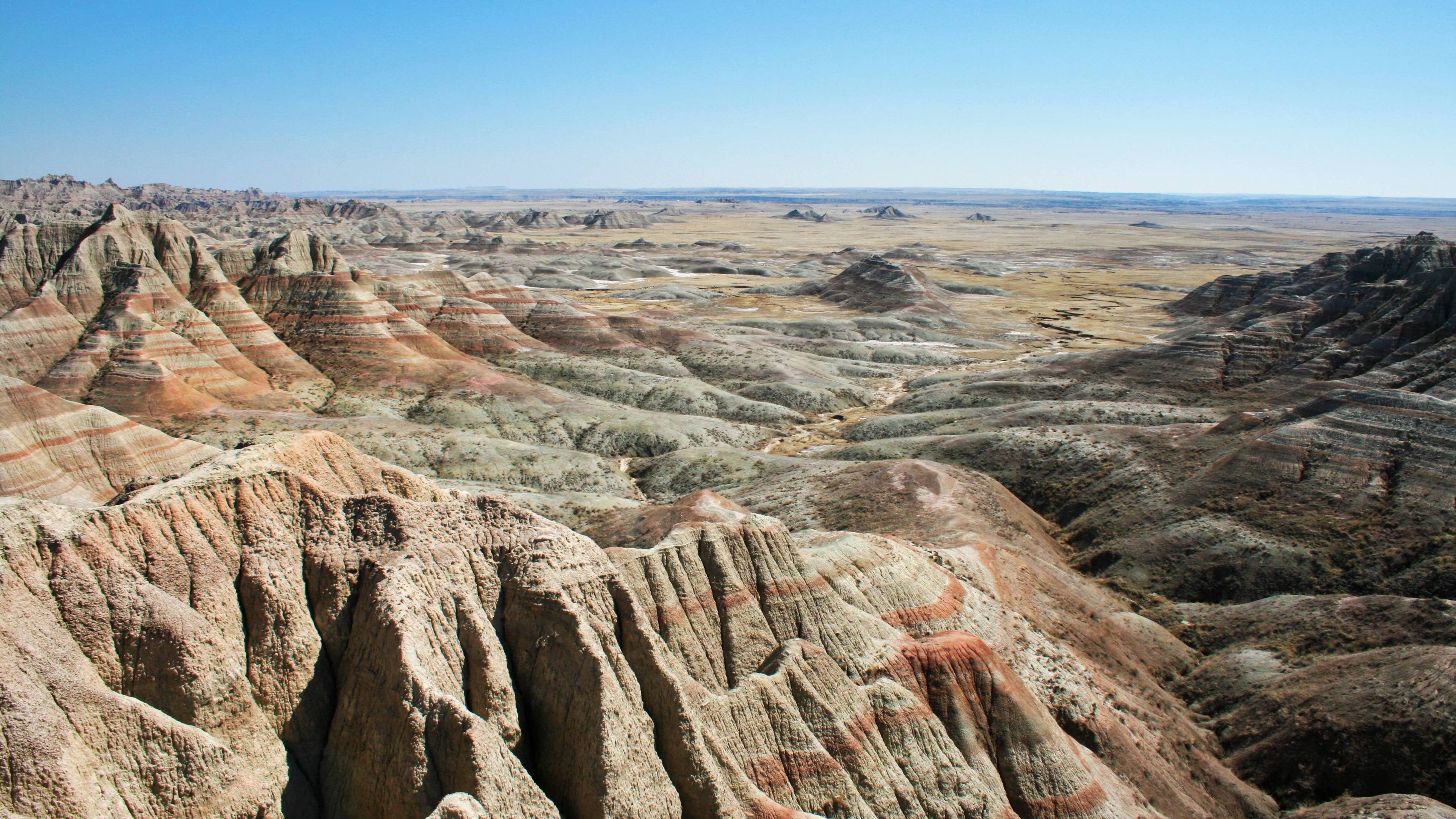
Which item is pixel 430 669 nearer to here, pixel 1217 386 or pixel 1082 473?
pixel 1082 473

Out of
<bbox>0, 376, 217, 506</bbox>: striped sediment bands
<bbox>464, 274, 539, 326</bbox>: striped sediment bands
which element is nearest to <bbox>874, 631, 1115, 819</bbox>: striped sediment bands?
<bbox>0, 376, 217, 506</bbox>: striped sediment bands

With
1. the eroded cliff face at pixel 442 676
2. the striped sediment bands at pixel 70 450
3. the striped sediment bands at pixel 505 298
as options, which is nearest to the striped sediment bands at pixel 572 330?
the striped sediment bands at pixel 505 298

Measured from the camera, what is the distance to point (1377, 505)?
110 ft

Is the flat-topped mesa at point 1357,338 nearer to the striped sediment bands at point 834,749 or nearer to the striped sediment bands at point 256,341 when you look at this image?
the striped sediment bands at point 834,749

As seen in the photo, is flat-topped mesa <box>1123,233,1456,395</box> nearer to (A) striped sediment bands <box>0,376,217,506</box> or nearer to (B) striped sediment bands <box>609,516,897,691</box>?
(B) striped sediment bands <box>609,516,897,691</box>

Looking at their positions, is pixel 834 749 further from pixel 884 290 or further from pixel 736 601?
pixel 884 290

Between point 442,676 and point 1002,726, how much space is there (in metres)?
12.2

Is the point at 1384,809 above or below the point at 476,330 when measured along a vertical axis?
below

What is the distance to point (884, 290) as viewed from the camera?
377 feet

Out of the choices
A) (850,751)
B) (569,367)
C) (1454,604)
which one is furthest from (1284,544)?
(569,367)

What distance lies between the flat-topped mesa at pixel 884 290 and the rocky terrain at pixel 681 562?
119ft

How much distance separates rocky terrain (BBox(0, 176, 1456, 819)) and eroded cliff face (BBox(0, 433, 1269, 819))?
0.07m

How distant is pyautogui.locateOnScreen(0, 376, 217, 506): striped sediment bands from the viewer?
3023 centimetres


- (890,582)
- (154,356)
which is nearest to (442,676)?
(890,582)
